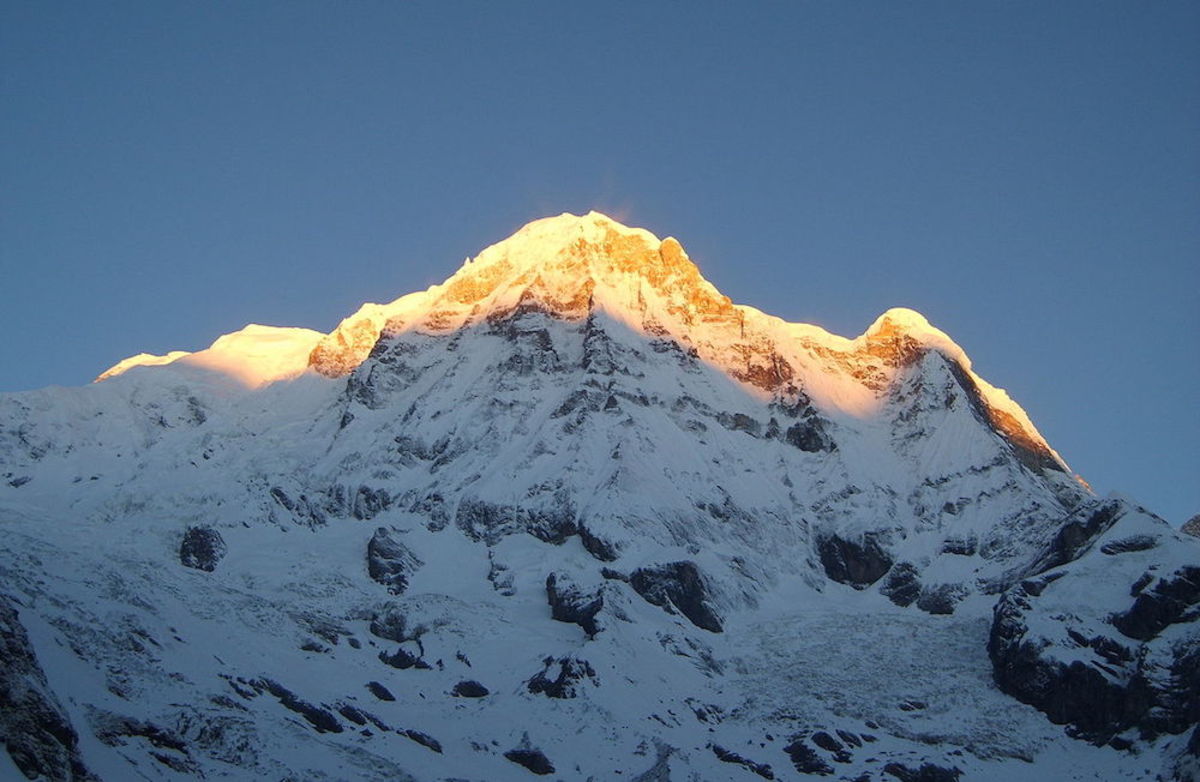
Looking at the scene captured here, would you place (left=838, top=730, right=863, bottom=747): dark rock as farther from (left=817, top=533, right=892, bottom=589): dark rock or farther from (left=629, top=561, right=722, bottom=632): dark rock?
(left=817, top=533, right=892, bottom=589): dark rock

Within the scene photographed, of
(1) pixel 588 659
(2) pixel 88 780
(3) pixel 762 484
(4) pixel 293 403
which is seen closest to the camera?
(2) pixel 88 780

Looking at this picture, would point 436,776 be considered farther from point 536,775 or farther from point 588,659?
point 588,659

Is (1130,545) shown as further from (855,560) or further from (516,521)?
(516,521)

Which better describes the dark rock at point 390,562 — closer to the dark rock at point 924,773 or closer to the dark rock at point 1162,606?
the dark rock at point 924,773

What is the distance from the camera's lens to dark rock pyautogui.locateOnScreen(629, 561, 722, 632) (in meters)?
132

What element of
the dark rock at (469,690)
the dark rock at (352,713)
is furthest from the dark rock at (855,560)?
the dark rock at (352,713)

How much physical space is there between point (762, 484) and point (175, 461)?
229ft

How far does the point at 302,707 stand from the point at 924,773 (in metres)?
46.8

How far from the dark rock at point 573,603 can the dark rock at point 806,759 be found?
21.5 metres

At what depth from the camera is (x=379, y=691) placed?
108 m

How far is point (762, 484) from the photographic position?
529 ft

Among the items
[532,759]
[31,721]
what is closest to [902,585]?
[532,759]

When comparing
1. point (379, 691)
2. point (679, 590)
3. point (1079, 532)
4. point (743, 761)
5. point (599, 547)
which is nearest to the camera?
point (743, 761)

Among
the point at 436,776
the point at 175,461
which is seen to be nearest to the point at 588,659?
the point at 436,776
